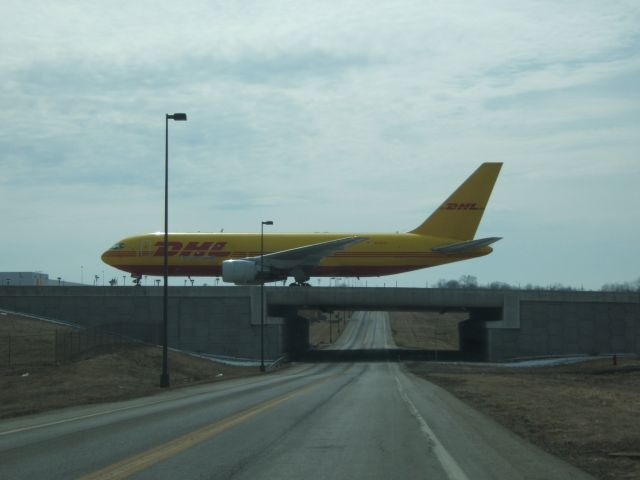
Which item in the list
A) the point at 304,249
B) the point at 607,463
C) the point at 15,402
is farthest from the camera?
the point at 304,249

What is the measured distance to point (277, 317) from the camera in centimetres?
6275

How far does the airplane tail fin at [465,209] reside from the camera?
206 ft

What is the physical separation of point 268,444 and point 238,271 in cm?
4514

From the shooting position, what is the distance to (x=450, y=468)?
10594 mm

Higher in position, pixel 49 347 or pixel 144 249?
pixel 144 249

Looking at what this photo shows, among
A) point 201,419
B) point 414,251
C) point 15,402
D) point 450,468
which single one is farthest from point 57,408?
point 414,251

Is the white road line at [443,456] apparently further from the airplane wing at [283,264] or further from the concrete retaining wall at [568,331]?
the concrete retaining wall at [568,331]

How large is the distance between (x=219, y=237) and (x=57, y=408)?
137 feet

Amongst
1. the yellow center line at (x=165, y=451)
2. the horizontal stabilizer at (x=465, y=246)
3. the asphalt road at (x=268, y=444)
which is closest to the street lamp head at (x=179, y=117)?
the asphalt road at (x=268, y=444)

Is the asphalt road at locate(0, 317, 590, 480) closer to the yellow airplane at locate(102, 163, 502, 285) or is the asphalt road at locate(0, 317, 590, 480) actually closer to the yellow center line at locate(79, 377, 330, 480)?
the yellow center line at locate(79, 377, 330, 480)

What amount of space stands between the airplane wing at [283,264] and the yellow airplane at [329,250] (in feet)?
0.26

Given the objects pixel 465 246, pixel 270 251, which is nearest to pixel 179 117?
pixel 270 251

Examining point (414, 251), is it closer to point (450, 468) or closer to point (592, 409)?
point (592, 409)

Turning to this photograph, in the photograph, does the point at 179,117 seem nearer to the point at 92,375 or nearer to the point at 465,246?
the point at 92,375
